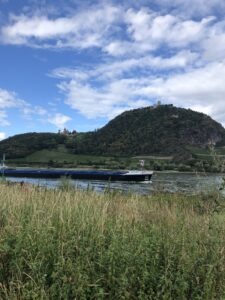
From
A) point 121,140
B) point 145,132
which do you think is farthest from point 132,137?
point 121,140

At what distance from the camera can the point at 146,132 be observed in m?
104

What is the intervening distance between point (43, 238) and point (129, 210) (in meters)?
2.39

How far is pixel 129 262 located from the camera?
14.8 feet

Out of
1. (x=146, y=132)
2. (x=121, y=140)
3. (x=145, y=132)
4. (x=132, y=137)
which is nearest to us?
(x=146, y=132)

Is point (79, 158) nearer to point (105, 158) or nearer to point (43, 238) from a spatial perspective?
point (105, 158)

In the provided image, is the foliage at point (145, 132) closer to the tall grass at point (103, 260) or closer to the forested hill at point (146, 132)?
the forested hill at point (146, 132)

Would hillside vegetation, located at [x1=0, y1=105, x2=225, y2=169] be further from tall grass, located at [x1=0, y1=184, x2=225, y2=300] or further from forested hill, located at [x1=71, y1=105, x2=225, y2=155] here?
tall grass, located at [x1=0, y1=184, x2=225, y2=300]

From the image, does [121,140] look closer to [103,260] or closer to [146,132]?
[146,132]

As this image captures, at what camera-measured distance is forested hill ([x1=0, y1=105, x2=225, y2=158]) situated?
96438 mm

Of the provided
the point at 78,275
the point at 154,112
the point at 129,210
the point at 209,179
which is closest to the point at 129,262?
the point at 78,275

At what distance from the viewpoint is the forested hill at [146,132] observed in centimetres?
9600

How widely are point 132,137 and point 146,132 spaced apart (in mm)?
3736

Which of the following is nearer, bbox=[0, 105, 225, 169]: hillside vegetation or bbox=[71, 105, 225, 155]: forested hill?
bbox=[0, 105, 225, 169]: hillside vegetation

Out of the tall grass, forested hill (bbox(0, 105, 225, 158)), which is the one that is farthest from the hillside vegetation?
the tall grass
